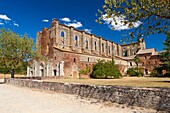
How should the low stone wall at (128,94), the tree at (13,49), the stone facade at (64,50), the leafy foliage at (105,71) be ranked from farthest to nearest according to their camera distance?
the stone facade at (64,50)
the leafy foliage at (105,71)
the tree at (13,49)
the low stone wall at (128,94)

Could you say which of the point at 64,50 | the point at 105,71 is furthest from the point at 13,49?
the point at 105,71

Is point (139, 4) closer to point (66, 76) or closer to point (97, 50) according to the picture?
point (66, 76)

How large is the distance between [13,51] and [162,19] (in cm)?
2129

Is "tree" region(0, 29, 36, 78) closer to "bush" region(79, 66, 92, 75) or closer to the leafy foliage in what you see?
"bush" region(79, 66, 92, 75)

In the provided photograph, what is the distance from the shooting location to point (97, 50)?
5372cm

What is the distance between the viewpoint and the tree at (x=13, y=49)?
→ 74.5ft

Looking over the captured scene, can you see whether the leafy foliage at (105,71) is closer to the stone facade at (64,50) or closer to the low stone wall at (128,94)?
Answer: the stone facade at (64,50)

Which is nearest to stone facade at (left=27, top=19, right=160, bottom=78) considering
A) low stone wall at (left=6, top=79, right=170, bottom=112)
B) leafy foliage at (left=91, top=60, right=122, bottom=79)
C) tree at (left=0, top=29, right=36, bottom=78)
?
leafy foliage at (left=91, top=60, right=122, bottom=79)

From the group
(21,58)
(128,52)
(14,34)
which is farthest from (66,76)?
(128,52)

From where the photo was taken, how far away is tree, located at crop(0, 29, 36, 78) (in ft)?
74.5

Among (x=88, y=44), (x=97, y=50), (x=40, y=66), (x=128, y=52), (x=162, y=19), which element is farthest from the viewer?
(x=128, y=52)

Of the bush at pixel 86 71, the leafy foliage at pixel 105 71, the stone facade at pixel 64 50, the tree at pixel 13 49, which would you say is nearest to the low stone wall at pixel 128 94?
the tree at pixel 13 49

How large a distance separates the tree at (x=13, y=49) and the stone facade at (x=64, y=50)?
5.87 m

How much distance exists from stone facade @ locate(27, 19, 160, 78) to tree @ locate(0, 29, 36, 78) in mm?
5867
